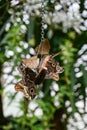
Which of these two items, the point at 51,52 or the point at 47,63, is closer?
the point at 47,63

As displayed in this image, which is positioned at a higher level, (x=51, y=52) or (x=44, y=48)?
(x=44, y=48)

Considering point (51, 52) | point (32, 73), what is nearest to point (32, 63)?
point (32, 73)

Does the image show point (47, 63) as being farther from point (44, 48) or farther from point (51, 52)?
point (51, 52)

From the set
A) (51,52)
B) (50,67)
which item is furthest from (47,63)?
(51,52)

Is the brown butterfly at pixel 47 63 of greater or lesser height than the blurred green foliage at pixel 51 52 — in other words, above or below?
above

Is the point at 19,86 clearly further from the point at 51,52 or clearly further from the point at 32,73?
the point at 51,52

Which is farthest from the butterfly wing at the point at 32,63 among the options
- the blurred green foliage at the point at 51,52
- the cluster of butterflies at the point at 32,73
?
the blurred green foliage at the point at 51,52

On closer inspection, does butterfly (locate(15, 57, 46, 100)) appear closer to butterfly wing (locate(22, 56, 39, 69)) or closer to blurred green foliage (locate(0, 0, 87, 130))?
butterfly wing (locate(22, 56, 39, 69))

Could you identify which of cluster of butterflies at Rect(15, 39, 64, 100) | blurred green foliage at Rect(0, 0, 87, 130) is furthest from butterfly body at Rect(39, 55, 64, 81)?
blurred green foliage at Rect(0, 0, 87, 130)

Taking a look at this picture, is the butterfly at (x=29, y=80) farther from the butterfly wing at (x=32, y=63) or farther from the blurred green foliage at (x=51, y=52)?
the blurred green foliage at (x=51, y=52)
